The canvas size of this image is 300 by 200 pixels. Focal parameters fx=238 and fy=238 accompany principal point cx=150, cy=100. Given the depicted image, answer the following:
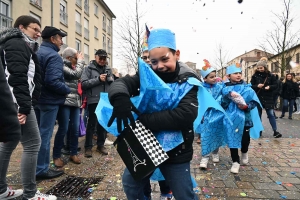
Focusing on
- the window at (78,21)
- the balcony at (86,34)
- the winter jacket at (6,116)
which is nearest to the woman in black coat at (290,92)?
the winter jacket at (6,116)

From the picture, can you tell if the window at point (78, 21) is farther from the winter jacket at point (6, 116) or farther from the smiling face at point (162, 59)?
the winter jacket at point (6, 116)

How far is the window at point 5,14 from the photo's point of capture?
583 inches

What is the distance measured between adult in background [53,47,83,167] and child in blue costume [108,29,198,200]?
233cm

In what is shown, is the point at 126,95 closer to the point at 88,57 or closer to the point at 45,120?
the point at 45,120

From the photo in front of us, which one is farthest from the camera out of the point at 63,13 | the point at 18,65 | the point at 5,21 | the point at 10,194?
the point at 63,13

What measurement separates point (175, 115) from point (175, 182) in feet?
1.68

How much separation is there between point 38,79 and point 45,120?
31.2 inches

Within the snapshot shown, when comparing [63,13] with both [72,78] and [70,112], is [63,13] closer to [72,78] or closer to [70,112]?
[72,78]

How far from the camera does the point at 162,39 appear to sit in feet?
5.93

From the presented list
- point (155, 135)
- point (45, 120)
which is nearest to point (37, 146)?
point (45, 120)

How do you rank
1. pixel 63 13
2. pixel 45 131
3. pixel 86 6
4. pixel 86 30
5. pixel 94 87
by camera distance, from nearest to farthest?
pixel 45 131
pixel 94 87
pixel 63 13
pixel 86 6
pixel 86 30

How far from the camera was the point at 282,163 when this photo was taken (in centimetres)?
426

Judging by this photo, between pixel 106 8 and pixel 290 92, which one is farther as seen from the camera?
pixel 106 8

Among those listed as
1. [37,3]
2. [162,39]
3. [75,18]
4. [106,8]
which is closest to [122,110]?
[162,39]
